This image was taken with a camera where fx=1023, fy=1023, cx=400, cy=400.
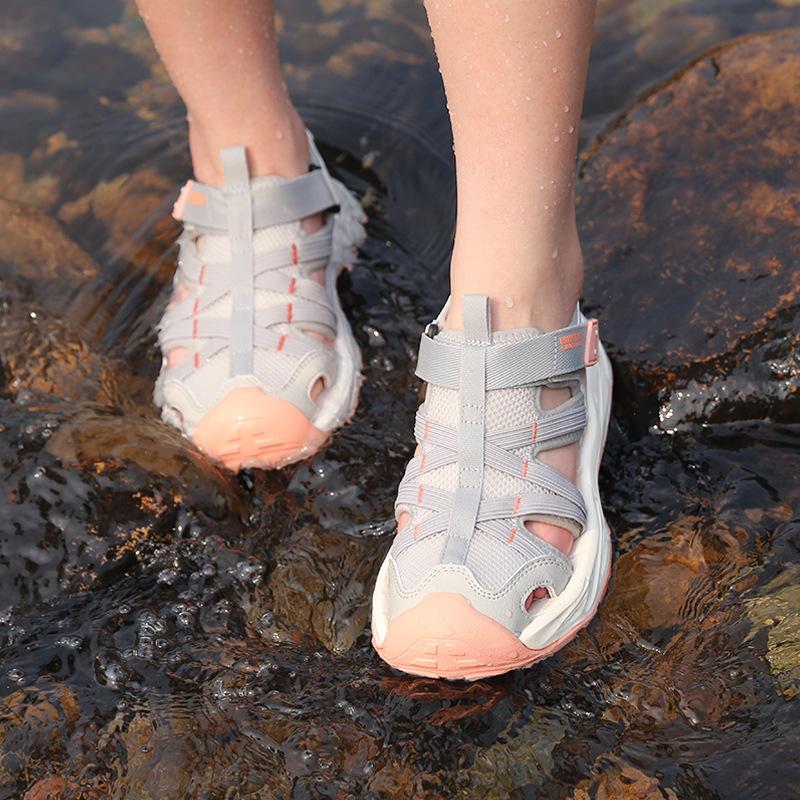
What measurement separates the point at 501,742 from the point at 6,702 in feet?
2.47

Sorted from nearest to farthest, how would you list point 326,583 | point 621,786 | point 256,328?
point 621,786, point 326,583, point 256,328

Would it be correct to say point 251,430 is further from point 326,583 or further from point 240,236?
point 240,236

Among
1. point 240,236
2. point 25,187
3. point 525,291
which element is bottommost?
point 25,187

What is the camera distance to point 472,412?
1.70 m

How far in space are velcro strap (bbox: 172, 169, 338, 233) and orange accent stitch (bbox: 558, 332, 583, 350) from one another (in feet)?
2.37

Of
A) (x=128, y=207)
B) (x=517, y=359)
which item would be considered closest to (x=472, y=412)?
(x=517, y=359)

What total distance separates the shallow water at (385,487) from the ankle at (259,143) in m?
0.38

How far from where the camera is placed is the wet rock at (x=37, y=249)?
2.72m

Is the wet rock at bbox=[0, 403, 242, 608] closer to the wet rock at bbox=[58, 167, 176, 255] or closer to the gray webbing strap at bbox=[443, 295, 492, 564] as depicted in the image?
the gray webbing strap at bbox=[443, 295, 492, 564]

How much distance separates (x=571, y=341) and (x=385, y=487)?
0.51 meters

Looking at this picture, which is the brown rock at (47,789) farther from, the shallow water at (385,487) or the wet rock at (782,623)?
the wet rock at (782,623)

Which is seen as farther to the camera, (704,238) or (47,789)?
(704,238)

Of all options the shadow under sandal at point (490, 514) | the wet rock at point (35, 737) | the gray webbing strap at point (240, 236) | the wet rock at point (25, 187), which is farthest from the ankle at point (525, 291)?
the wet rock at point (25, 187)

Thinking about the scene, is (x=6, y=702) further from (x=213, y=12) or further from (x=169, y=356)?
(x=213, y=12)
